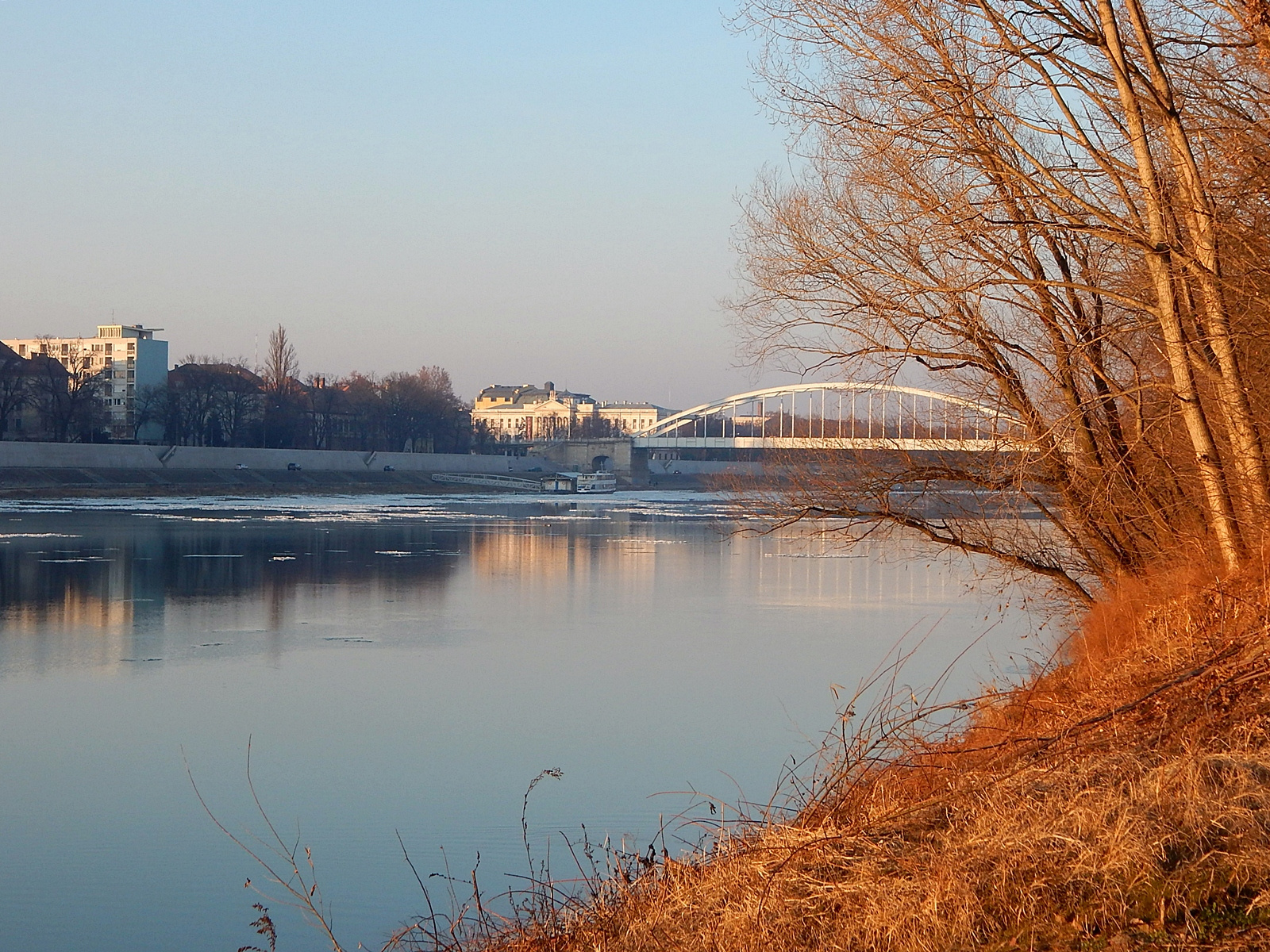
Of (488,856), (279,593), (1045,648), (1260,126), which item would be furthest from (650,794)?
(279,593)

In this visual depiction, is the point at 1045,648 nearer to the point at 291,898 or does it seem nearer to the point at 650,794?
the point at 650,794

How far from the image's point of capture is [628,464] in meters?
101

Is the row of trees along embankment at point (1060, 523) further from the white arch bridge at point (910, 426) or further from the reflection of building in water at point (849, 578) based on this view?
the reflection of building in water at point (849, 578)

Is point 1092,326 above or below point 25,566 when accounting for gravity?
above

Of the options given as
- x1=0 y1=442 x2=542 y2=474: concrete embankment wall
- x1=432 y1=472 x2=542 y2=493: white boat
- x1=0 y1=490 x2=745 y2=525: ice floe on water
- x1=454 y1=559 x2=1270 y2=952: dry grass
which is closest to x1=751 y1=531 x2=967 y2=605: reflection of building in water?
x1=0 y1=490 x2=745 y2=525: ice floe on water

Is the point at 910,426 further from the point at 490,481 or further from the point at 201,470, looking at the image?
the point at 490,481

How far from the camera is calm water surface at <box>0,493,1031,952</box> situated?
711 centimetres

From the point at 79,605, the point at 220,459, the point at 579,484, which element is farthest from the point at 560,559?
the point at 579,484

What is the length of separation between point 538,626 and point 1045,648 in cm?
647

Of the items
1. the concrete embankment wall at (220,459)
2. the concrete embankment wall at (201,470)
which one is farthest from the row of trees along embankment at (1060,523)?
the concrete embankment wall at (220,459)

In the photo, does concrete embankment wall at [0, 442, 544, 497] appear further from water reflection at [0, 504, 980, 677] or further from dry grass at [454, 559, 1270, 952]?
dry grass at [454, 559, 1270, 952]

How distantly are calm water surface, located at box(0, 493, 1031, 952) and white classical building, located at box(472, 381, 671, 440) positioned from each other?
336 feet

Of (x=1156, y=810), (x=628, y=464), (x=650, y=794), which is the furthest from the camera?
(x=628, y=464)

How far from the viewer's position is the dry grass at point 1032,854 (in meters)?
3.51
